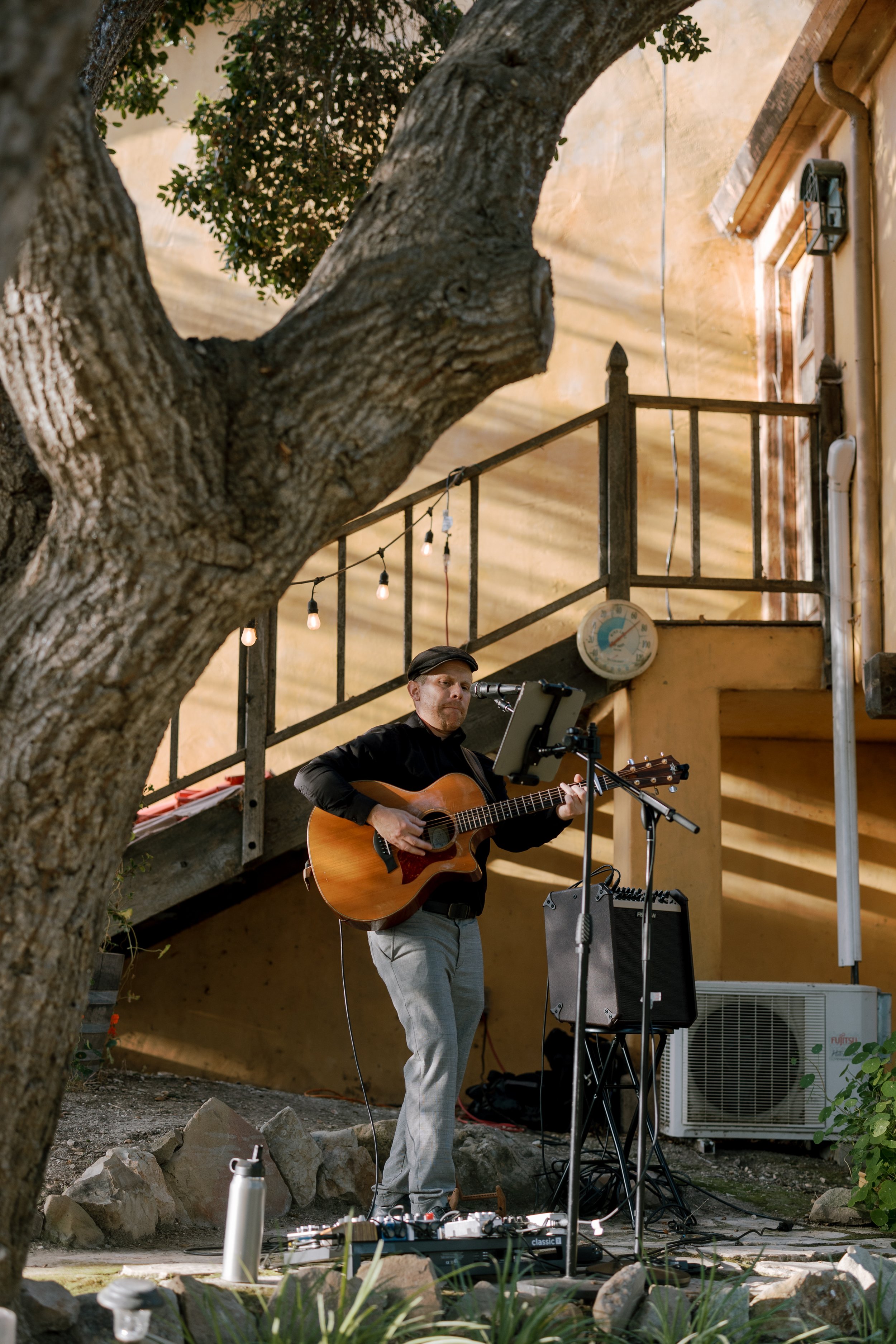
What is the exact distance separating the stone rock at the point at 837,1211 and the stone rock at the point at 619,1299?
174 centimetres

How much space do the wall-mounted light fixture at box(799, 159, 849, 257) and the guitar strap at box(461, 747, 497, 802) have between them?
3.35m

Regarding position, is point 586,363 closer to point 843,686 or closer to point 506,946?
point 843,686

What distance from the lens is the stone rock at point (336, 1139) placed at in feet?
14.4

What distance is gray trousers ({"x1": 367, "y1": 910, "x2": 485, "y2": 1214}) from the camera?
358 centimetres

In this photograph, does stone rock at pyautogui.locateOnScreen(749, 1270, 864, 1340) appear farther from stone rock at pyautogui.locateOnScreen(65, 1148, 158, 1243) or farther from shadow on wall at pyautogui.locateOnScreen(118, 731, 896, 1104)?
shadow on wall at pyautogui.locateOnScreen(118, 731, 896, 1104)

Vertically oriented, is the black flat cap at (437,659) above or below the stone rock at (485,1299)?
above

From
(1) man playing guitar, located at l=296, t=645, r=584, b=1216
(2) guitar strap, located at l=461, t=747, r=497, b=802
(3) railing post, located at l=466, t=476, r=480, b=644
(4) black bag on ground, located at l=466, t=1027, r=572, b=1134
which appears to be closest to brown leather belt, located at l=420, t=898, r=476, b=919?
(1) man playing guitar, located at l=296, t=645, r=584, b=1216

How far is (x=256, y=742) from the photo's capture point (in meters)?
5.41

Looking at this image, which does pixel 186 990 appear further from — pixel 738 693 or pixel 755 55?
pixel 755 55

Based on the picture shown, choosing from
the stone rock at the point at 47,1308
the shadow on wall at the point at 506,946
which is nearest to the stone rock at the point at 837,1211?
the stone rock at the point at 47,1308

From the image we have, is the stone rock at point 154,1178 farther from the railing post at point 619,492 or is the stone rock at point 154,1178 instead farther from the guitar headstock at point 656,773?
the railing post at point 619,492

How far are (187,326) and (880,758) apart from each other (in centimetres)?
506

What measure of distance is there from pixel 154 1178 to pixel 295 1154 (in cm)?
54

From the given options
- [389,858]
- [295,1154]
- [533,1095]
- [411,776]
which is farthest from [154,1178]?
[533,1095]
